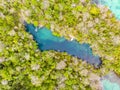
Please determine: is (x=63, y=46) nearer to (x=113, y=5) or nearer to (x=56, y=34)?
(x=56, y=34)

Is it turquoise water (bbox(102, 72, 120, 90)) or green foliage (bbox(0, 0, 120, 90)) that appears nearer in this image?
green foliage (bbox(0, 0, 120, 90))

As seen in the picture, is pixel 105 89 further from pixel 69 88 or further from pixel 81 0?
pixel 81 0

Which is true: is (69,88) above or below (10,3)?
below

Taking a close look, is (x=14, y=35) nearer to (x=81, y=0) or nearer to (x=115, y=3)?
(x=81, y=0)

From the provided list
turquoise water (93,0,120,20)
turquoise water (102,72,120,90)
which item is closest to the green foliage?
turquoise water (102,72,120,90)

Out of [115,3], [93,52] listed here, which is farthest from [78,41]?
[115,3]

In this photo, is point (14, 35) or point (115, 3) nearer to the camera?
point (14, 35)

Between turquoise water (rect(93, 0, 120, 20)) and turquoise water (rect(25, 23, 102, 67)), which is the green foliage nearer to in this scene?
turquoise water (rect(25, 23, 102, 67))

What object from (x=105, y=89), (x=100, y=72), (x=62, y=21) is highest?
(x=62, y=21)

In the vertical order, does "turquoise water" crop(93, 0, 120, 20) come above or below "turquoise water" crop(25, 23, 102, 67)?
above
